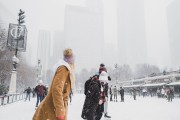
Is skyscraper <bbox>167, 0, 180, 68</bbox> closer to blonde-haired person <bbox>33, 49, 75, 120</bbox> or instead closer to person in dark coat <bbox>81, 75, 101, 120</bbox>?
person in dark coat <bbox>81, 75, 101, 120</bbox>

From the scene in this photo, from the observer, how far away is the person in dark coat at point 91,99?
4887mm

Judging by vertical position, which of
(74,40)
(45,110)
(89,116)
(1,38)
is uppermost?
(74,40)

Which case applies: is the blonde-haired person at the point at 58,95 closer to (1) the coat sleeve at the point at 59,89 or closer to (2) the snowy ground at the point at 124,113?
(1) the coat sleeve at the point at 59,89

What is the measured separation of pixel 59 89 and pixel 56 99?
0.14 meters

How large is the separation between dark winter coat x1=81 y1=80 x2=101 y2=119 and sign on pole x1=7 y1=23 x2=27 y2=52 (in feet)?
50.8

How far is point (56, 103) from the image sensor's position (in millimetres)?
2670

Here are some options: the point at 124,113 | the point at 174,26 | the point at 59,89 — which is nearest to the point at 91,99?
the point at 59,89

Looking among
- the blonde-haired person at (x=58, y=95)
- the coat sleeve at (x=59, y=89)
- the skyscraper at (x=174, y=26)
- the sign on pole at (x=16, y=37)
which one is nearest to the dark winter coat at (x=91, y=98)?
the blonde-haired person at (x=58, y=95)

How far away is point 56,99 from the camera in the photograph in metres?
2.68

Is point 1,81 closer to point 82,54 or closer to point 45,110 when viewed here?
point 45,110

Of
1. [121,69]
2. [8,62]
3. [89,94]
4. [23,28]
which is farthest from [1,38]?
[121,69]

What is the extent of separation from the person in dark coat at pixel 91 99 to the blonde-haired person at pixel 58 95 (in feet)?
6.66

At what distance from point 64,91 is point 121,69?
106m

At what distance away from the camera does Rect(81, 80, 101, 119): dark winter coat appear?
4.91 meters
